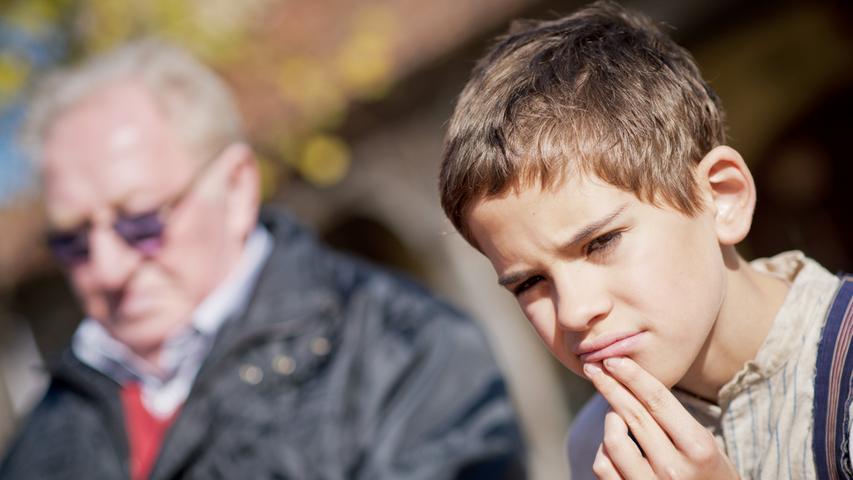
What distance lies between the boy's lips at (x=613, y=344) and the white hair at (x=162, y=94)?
7.05ft

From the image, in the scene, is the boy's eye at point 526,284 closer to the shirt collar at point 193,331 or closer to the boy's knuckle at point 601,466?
the boy's knuckle at point 601,466

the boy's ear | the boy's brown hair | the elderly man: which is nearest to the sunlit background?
the elderly man

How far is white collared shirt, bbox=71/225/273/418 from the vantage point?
10.0 feet

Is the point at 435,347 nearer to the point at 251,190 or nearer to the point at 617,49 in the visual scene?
Answer: the point at 251,190

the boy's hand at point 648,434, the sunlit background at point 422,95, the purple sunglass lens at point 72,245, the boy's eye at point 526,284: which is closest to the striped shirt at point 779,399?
the boy's hand at point 648,434

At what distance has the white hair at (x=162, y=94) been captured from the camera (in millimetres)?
3307

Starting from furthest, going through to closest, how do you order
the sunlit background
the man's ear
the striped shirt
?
the sunlit background < the man's ear < the striped shirt

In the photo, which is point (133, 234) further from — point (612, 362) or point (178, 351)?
point (612, 362)

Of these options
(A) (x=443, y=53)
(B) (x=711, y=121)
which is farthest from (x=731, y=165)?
(A) (x=443, y=53)

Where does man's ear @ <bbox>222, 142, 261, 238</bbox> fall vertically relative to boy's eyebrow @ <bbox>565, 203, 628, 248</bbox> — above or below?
below

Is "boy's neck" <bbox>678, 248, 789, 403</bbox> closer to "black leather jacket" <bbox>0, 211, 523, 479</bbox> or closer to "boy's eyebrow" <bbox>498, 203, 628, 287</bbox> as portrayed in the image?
"boy's eyebrow" <bbox>498, 203, 628, 287</bbox>

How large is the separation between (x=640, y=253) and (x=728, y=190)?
0.86 feet

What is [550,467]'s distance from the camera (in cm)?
681

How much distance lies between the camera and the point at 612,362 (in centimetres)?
145
